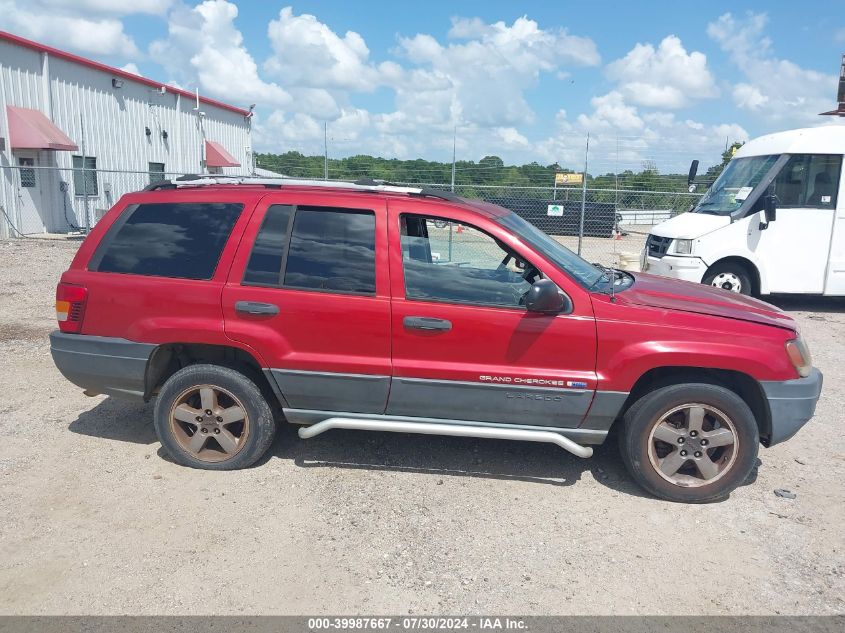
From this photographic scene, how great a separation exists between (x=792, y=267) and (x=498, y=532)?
796 cm

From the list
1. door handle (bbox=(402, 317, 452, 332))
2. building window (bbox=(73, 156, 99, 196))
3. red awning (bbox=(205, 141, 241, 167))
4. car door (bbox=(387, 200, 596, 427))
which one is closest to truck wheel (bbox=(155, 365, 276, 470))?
car door (bbox=(387, 200, 596, 427))

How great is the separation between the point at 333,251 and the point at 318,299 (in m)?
Answer: 0.33

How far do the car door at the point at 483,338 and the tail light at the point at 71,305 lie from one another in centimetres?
210

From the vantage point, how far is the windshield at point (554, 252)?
4.09 metres

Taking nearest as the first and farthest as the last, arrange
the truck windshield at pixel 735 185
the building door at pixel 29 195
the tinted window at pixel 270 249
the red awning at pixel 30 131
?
the tinted window at pixel 270 249
the truck windshield at pixel 735 185
the red awning at pixel 30 131
the building door at pixel 29 195

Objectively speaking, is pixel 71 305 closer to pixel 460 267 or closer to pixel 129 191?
pixel 460 267

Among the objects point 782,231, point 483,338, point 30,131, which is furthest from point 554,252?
point 30,131


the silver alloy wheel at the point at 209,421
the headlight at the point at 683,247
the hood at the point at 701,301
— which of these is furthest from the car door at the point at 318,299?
the headlight at the point at 683,247

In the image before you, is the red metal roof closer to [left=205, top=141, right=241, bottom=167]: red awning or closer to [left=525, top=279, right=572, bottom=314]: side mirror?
[left=205, top=141, right=241, bottom=167]: red awning

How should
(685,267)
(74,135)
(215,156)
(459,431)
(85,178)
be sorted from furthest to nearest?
(215,156) → (85,178) → (74,135) → (685,267) → (459,431)

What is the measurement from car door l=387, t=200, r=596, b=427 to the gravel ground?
59cm

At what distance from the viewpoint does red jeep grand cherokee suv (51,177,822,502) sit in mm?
3855

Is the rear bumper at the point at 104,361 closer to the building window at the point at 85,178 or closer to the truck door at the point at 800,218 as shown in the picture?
the truck door at the point at 800,218

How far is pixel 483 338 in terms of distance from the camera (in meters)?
3.88
